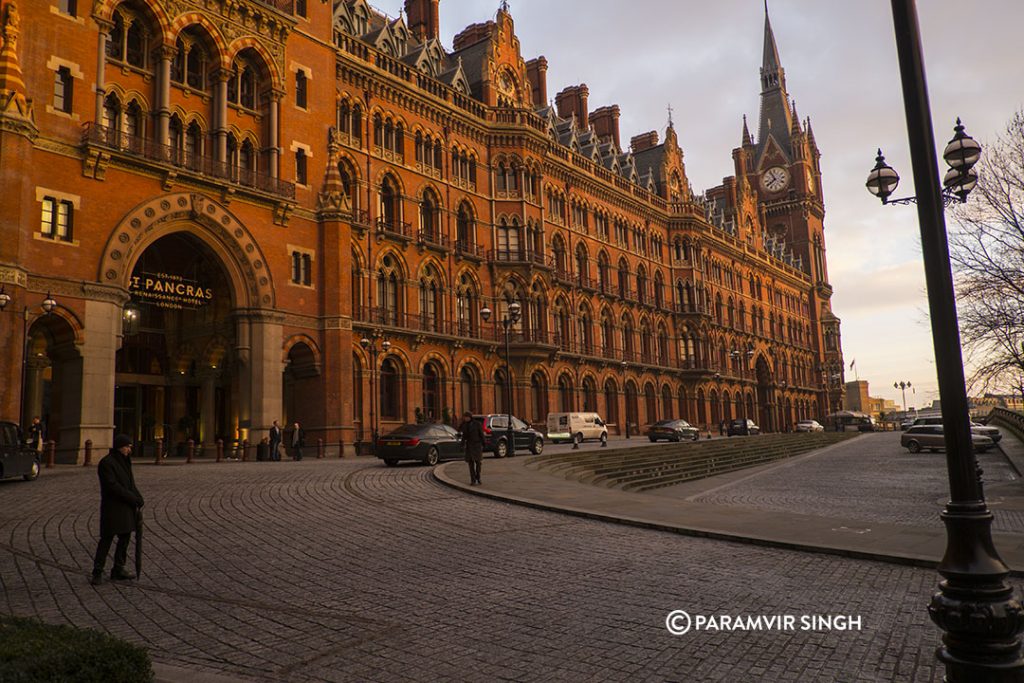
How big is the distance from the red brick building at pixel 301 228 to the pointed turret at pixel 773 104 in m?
45.9

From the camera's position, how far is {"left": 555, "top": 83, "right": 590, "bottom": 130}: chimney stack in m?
62.1

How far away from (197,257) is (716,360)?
166ft

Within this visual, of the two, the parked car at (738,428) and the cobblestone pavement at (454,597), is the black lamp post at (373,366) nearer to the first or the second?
the cobblestone pavement at (454,597)

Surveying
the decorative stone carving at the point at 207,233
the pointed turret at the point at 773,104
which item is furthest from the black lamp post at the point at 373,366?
the pointed turret at the point at 773,104

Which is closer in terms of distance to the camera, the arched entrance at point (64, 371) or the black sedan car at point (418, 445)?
the black sedan car at point (418, 445)

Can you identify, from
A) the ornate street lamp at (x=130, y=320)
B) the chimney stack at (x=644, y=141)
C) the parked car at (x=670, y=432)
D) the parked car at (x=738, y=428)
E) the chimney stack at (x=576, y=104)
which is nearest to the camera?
the ornate street lamp at (x=130, y=320)

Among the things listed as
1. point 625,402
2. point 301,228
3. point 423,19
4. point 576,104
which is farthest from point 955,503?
point 576,104

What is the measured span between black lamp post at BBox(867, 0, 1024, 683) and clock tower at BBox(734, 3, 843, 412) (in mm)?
95398

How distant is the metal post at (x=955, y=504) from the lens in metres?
4.04

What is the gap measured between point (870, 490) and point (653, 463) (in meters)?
7.52

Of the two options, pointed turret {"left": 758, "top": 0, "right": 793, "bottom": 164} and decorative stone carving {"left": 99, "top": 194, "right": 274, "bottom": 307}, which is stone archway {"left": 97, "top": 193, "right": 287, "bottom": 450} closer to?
decorative stone carving {"left": 99, "top": 194, "right": 274, "bottom": 307}

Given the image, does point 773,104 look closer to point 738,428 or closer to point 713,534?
point 738,428

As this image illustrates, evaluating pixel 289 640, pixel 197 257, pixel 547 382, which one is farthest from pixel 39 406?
pixel 289 640

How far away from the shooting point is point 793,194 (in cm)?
9825
